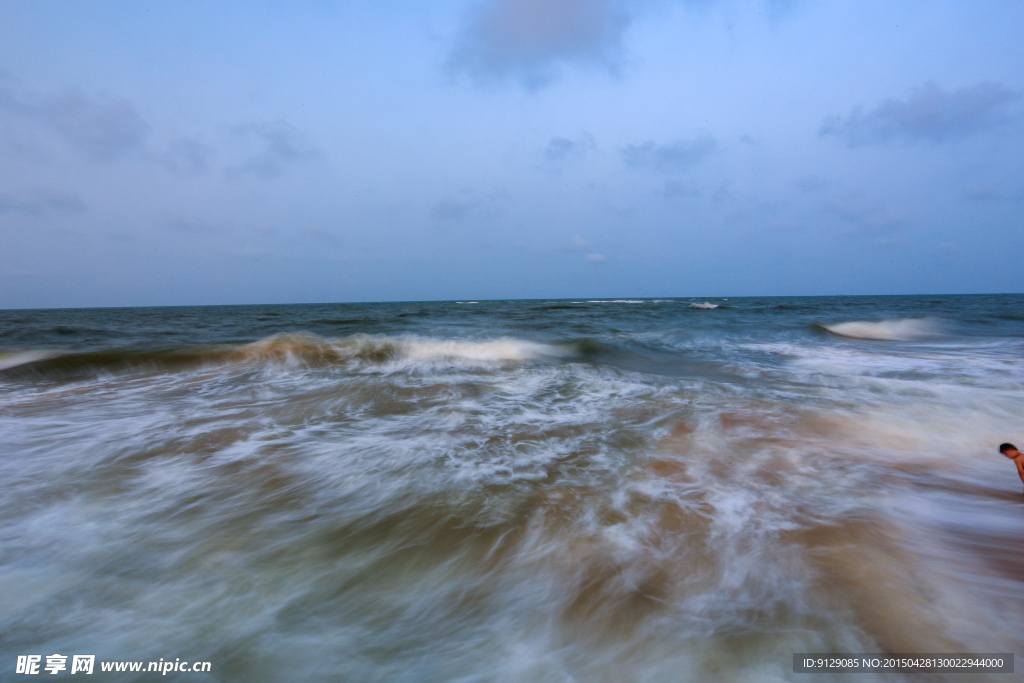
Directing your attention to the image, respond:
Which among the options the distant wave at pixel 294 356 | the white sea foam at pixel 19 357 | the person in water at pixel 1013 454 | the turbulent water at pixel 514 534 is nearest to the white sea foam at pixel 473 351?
the distant wave at pixel 294 356

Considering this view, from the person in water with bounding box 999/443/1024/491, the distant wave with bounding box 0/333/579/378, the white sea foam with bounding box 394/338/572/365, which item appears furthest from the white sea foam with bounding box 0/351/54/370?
the person in water with bounding box 999/443/1024/491

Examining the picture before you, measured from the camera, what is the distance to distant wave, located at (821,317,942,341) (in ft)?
48.1

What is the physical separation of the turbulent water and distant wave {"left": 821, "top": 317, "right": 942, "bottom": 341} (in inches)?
431

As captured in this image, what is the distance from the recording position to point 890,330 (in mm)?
16031

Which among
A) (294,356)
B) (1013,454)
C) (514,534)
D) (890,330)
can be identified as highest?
(1013,454)

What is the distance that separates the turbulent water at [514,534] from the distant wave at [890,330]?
35.9 ft

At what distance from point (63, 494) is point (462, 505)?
2.88 m

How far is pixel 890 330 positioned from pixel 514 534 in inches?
770

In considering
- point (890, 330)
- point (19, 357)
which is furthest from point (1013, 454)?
point (890, 330)

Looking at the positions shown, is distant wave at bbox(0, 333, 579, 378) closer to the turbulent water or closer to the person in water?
the turbulent water

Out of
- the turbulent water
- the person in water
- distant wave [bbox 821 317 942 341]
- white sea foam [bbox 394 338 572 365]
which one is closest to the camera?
the turbulent water

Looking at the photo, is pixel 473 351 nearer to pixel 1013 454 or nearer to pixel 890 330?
pixel 1013 454

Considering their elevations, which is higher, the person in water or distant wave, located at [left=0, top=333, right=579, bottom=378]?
the person in water

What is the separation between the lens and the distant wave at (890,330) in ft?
48.1
